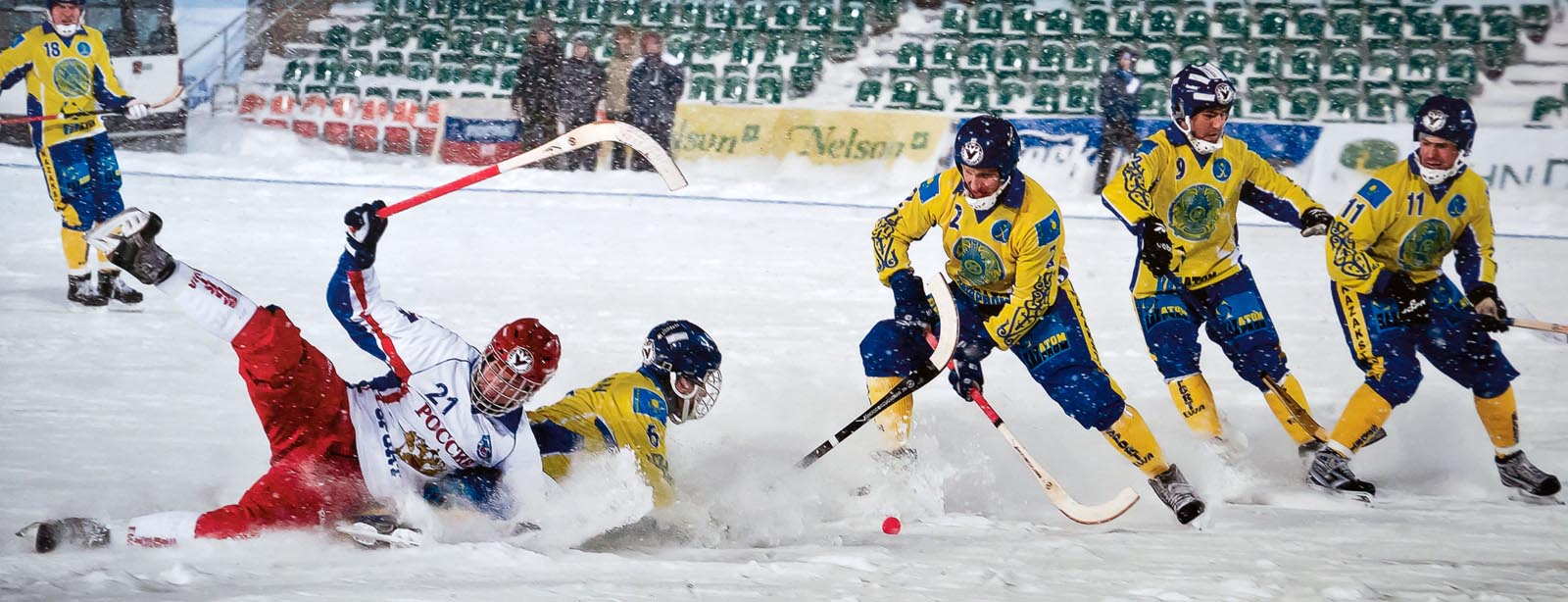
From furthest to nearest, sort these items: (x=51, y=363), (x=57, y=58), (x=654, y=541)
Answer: (x=57, y=58) → (x=51, y=363) → (x=654, y=541)

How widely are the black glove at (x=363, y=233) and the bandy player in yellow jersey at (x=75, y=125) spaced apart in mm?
3360

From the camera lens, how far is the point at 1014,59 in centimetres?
1163

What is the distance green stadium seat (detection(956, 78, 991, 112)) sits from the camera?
11297mm

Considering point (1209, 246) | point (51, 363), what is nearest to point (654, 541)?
point (1209, 246)

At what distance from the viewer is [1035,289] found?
3963mm

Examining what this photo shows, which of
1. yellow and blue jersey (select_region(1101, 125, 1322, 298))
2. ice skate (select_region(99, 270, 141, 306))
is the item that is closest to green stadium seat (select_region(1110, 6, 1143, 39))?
yellow and blue jersey (select_region(1101, 125, 1322, 298))

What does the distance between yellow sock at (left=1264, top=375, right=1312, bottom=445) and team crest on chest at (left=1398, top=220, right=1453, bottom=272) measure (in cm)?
56

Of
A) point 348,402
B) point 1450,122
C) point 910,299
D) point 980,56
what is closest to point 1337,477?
point 1450,122

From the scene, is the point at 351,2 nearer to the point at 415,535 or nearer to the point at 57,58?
the point at 57,58

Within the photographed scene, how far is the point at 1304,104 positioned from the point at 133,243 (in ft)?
31.5

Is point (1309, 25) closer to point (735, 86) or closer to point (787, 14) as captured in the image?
point (787, 14)

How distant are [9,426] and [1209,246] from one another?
4335 mm

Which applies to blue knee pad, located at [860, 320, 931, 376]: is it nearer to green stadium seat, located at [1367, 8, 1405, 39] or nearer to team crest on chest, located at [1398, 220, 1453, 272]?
team crest on chest, located at [1398, 220, 1453, 272]

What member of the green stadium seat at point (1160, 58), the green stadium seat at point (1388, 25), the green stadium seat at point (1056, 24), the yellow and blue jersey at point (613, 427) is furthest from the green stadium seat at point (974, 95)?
the yellow and blue jersey at point (613, 427)
